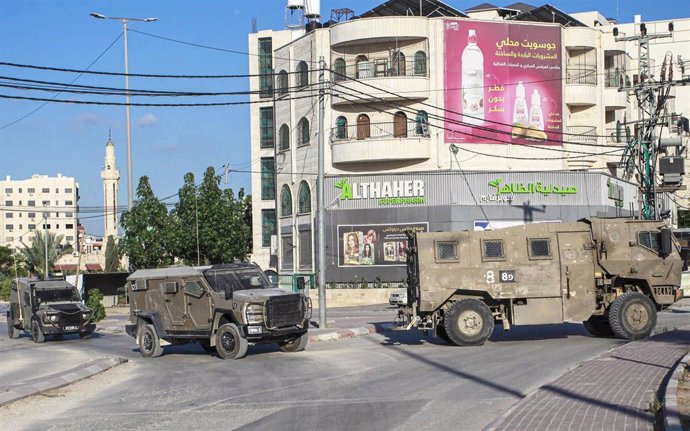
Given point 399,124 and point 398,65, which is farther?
point 399,124

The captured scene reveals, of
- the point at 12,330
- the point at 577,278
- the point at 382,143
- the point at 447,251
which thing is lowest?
the point at 12,330

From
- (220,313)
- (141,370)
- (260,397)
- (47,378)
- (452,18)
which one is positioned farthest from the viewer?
(452,18)

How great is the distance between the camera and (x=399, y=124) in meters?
56.1

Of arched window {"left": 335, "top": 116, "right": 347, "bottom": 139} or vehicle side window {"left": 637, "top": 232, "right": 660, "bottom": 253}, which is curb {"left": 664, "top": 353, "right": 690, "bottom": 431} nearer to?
vehicle side window {"left": 637, "top": 232, "right": 660, "bottom": 253}

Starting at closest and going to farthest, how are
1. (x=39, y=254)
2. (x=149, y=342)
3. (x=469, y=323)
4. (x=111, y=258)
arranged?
(x=469, y=323), (x=149, y=342), (x=39, y=254), (x=111, y=258)

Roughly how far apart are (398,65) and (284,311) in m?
36.4

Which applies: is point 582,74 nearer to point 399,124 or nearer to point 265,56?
point 399,124

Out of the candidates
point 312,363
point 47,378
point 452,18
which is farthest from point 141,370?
point 452,18

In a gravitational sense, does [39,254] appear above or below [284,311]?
above

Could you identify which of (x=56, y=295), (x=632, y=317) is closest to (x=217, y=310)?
(x=632, y=317)

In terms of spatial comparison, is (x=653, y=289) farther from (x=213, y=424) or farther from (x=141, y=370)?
(x=213, y=424)

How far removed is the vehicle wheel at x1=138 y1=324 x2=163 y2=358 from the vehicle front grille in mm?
4067

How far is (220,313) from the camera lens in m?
21.9

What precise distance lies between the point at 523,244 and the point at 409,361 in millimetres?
5183
